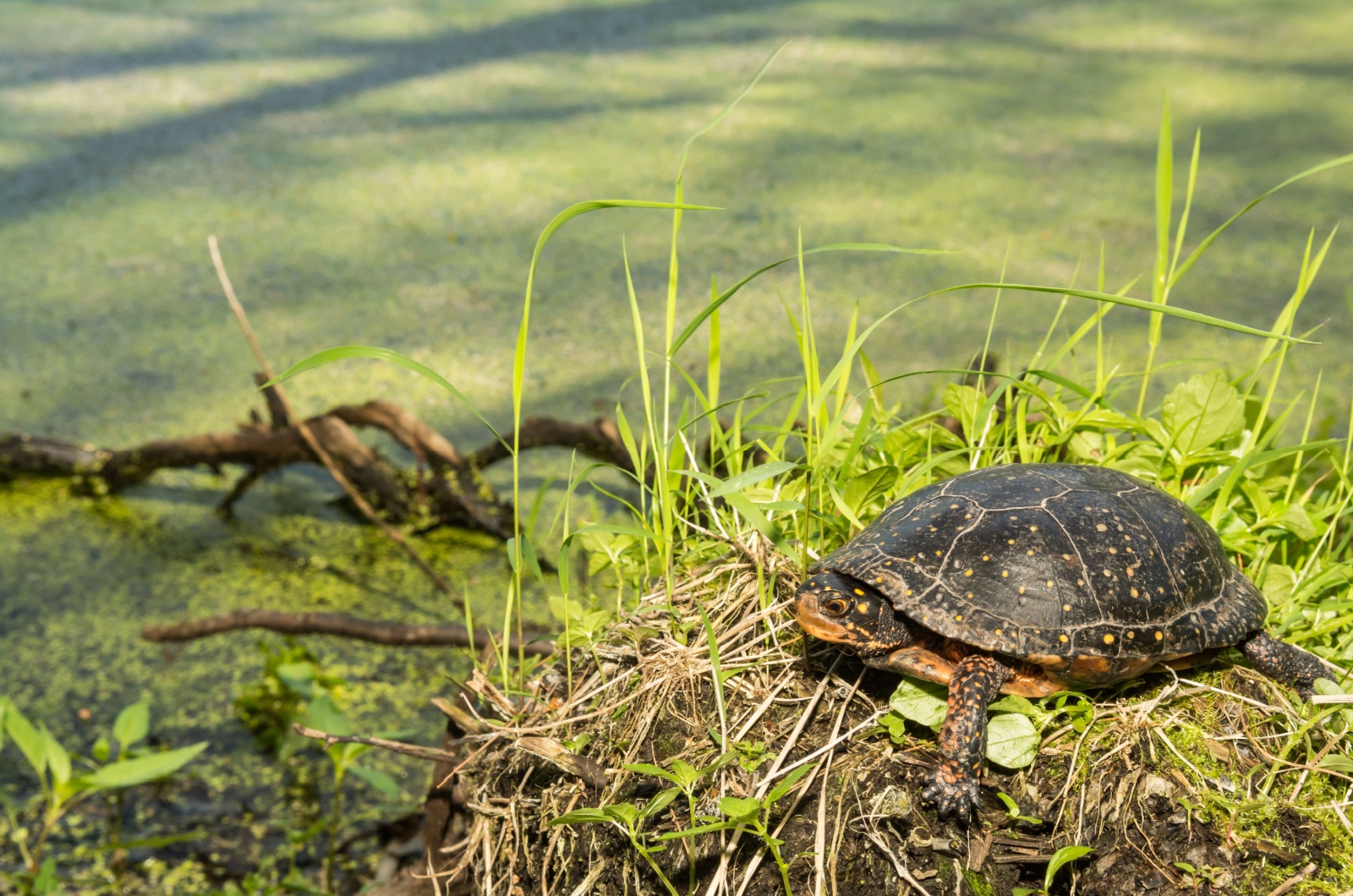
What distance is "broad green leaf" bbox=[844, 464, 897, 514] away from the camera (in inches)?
44.9

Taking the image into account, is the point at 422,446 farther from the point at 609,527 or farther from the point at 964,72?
the point at 964,72

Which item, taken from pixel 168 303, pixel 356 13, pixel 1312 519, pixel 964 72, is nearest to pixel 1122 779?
A: pixel 1312 519

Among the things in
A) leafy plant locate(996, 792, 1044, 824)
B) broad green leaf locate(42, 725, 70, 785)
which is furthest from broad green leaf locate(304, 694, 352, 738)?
leafy plant locate(996, 792, 1044, 824)

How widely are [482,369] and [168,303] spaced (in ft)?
2.99

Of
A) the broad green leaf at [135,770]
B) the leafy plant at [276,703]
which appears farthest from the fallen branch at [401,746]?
the leafy plant at [276,703]

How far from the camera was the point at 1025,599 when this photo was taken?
0.95 metres

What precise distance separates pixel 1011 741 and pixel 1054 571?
0.16m

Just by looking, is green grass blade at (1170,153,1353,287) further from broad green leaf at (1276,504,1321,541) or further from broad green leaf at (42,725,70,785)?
broad green leaf at (42,725,70,785)

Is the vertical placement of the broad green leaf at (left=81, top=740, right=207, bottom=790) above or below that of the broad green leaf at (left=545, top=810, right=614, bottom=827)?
below

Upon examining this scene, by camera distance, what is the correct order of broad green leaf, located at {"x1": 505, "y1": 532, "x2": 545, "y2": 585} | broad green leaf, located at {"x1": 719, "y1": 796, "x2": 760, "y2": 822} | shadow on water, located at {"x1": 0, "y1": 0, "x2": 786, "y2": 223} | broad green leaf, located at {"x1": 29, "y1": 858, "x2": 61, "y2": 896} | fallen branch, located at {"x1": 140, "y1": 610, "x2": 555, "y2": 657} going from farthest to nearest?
1. shadow on water, located at {"x1": 0, "y1": 0, "x2": 786, "y2": 223}
2. fallen branch, located at {"x1": 140, "y1": 610, "x2": 555, "y2": 657}
3. broad green leaf, located at {"x1": 29, "y1": 858, "x2": 61, "y2": 896}
4. broad green leaf, located at {"x1": 505, "y1": 532, "x2": 545, "y2": 585}
5. broad green leaf, located at {"x1": 719, "y1": 796, "x2": 760, "y2": 822}

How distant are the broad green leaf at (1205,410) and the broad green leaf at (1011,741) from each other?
1.55ft

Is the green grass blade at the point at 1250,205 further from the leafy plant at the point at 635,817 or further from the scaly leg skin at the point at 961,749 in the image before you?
the leafy plant at the point at 635,817

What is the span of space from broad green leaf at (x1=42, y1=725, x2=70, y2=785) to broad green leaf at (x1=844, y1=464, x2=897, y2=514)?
1095 mm

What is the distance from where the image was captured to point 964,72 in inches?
153
